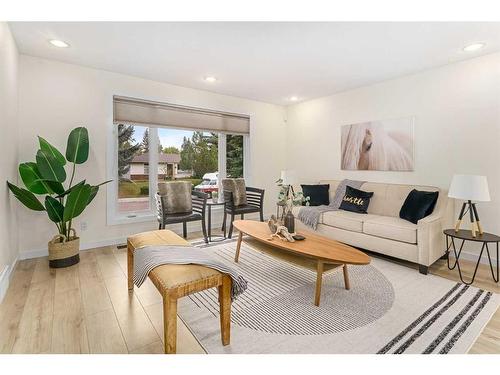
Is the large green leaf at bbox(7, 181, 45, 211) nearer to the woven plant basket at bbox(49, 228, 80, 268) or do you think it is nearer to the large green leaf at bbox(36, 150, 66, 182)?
the large green leaf at bbox(36, 150, 66, 182)

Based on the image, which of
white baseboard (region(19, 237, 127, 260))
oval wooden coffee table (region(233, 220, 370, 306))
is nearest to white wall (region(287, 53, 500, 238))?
oval wooden coffee table (region(233, 220, 370, 306))

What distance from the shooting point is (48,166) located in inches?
113

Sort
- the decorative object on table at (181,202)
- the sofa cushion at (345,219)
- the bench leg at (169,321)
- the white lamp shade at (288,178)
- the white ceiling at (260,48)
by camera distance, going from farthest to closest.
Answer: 1. the white lamp shade at (288,178)
2. the decorative object on table at (181,202)
3. the sofa cushion at (345,219)
4. the white ceiling at (260,48)
5. the bench leg at (169,321)

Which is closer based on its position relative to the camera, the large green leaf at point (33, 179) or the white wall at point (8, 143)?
the white wall at point (8, 143)

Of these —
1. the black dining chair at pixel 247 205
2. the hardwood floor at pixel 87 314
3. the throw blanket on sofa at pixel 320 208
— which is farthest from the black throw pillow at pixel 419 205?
the black dining chair at pixel 247 205

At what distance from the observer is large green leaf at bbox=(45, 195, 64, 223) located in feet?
9.53

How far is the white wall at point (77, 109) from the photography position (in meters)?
3.19

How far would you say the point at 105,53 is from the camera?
304 cm

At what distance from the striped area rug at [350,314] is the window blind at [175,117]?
2712 millimetres

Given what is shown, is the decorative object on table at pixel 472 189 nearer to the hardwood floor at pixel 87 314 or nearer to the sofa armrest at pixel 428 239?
the sofa armrest at pixel 428 239

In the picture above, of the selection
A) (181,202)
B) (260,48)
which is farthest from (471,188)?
(181,202)
